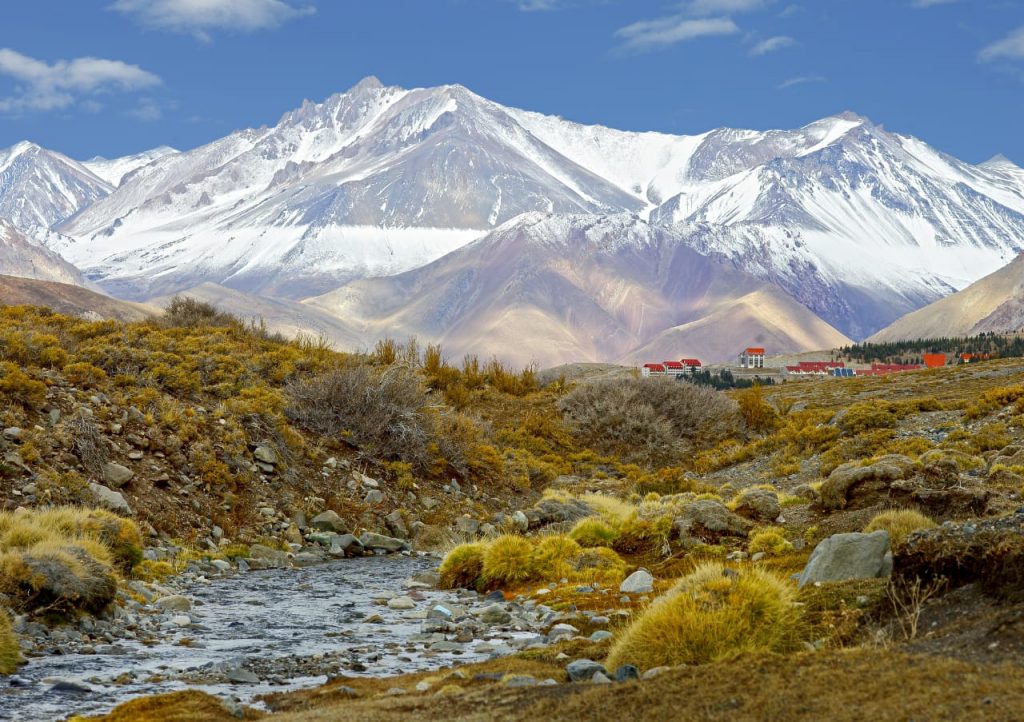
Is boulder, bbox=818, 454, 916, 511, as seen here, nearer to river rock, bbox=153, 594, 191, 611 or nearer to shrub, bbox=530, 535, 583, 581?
shrub, bbox=530, 535, 583, 581

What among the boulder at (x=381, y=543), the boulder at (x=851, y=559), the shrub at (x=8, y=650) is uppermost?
the boulder at (x=851, y=559)

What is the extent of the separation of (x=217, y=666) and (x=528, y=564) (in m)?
5.78

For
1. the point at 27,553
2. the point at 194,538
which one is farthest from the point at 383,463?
the point at 27,553

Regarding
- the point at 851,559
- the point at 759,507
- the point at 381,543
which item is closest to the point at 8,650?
the point at 851,559

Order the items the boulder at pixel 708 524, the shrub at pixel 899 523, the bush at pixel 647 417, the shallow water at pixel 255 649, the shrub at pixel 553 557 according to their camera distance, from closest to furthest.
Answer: the shallow water at pixel 255 649
the shrub at pixel 899 523
the shrub at pixel 553 557
the boulder at pixel 708 524
the bush at pixel 647 417

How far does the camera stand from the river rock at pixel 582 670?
24.4 feet

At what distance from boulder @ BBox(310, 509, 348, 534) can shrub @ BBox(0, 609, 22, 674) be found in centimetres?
961

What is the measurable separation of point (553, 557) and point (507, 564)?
0.73m

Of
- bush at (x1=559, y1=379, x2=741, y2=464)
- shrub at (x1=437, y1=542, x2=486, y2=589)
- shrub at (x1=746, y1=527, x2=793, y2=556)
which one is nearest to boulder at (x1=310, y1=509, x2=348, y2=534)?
shrub at (x1=437, y1=542, x2=486, y2=589)

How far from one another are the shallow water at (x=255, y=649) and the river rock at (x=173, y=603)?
0.53 feet

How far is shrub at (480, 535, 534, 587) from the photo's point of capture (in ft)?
45.8

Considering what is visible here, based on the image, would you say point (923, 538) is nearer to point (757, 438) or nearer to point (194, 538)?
point (194, 538)

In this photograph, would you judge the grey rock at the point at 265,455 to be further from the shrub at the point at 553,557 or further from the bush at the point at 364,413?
the shrub at the point at 553,557

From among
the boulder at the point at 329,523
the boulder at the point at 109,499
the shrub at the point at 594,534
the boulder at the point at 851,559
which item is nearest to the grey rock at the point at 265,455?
the boulder at the point at 329,523
